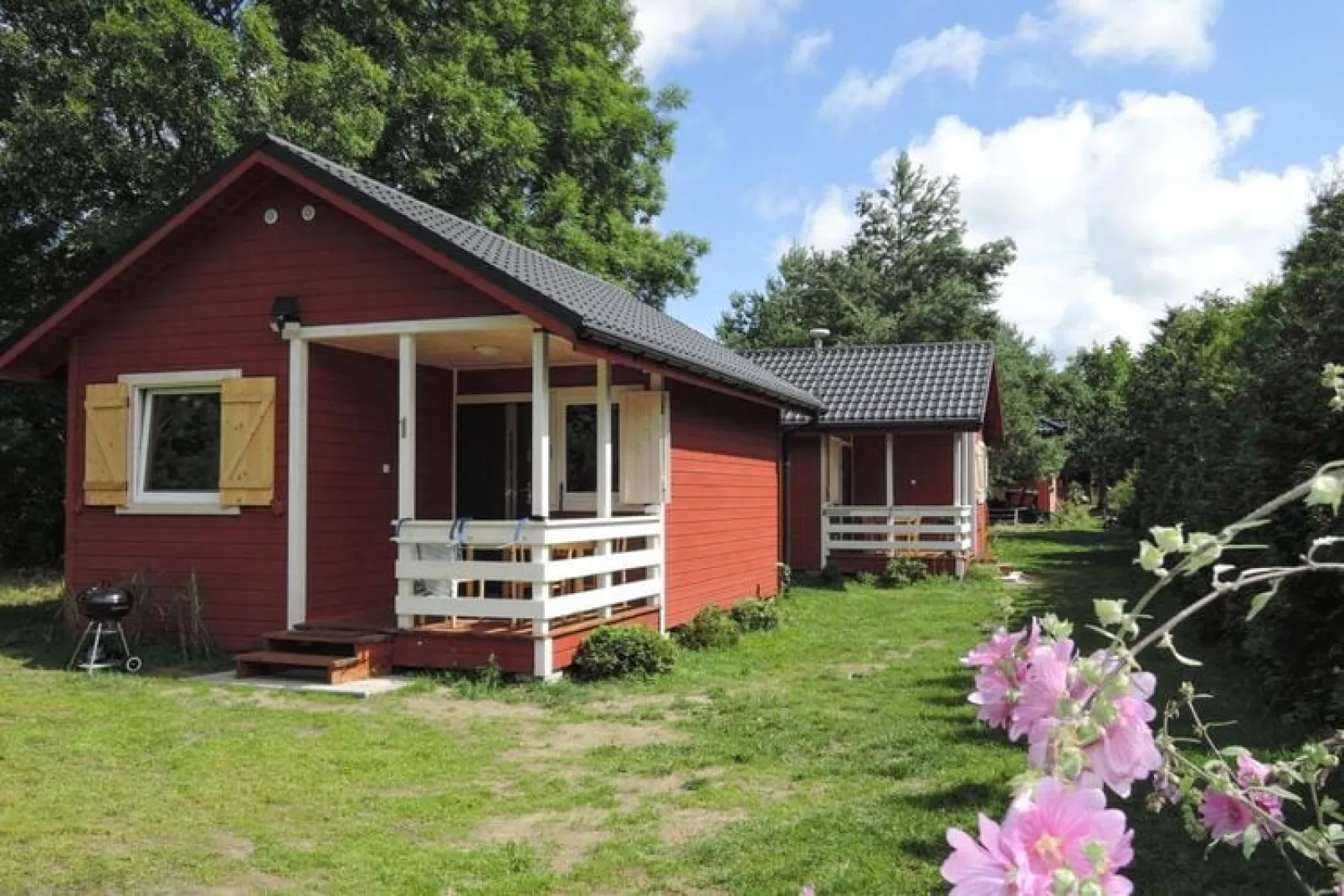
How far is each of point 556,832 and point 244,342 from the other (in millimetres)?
6593

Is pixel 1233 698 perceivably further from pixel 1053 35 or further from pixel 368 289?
pixel 368 289

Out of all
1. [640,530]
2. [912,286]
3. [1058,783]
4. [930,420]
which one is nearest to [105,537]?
[640,530]

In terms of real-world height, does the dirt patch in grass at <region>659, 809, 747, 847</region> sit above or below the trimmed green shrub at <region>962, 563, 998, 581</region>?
below

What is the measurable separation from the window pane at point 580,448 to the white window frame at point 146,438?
11.6 feet

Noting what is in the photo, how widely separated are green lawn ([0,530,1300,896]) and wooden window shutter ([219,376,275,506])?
6.19ft

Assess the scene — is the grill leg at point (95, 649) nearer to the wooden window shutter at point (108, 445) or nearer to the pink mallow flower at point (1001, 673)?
the wooden window shutter at point (108, 445)

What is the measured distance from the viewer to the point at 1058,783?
3.47 ft

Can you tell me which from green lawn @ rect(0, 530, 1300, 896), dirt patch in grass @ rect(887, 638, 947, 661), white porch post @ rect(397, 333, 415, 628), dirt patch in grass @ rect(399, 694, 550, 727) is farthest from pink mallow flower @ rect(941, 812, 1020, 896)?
dirt patch in grass @ rect(887, 638, 947, 661)

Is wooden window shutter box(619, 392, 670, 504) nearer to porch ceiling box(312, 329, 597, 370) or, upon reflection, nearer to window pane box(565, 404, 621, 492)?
porch ceiling box(312, 329, 597, 370)

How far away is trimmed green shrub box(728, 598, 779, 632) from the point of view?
1166 centimetres

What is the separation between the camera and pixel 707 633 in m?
10.6

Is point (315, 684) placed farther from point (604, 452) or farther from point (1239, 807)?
point (1239, 807)

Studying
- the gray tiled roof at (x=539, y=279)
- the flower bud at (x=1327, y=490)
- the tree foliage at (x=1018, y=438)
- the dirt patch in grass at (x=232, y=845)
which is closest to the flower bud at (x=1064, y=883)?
the flower bud at (x=1327, y=490)

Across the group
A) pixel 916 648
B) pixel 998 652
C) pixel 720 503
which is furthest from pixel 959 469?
pixel 998 652
